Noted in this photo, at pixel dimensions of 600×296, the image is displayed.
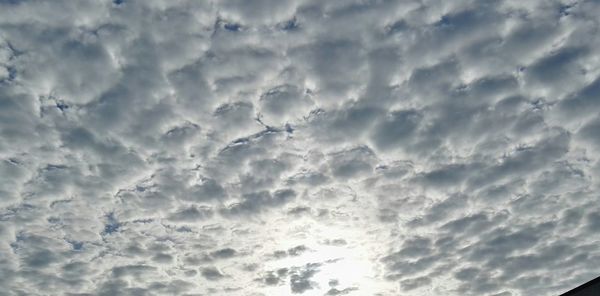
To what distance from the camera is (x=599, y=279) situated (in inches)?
1127

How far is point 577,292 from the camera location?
96.4 feet

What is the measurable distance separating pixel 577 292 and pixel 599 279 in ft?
→ 5.23
